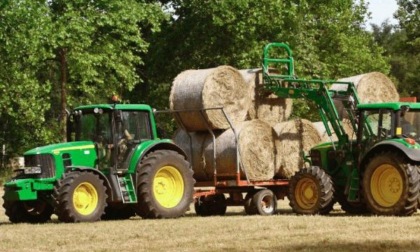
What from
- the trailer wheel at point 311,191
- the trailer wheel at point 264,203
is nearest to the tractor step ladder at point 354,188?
the trailer wheel at point 311,191

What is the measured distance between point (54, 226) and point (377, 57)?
35.9 metres

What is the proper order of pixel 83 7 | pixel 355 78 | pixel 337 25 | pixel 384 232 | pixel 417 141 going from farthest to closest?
1. pixel 337 25
2. pixel 83 7
3. pixel 355 78
4. pixel 417 141
5. pixel 384 232

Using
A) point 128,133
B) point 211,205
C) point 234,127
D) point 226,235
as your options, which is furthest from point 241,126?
point 226,235

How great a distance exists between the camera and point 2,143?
4669 cm

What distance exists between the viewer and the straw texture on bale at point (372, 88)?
21.8 m

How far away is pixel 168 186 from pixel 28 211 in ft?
8.85

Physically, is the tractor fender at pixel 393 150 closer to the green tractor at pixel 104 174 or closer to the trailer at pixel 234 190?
the trailer at pixel 234 190

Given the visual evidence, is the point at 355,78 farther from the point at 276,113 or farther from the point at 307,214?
the point at 307,214

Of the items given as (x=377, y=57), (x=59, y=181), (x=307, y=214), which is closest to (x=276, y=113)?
(x=307, y=214)

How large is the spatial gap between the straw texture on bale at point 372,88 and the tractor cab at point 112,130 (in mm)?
4192

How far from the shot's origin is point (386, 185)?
18.6 metres

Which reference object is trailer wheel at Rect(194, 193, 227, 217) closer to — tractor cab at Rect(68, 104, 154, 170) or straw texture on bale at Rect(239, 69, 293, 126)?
straw texture on bale at Rect(239, 69, 293, 126)

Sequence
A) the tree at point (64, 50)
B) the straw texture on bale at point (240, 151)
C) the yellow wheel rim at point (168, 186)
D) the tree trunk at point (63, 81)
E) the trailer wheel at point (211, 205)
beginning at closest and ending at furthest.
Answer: the yellow wheel rim at point (168, 186), the straw texture on bale at point (240, 151), the trailer wheel at point (211, 205), the tree at point (64, 50), the tree trunk at point (63, 81)

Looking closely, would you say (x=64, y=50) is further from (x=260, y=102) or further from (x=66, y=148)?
(x=66, y=148)
